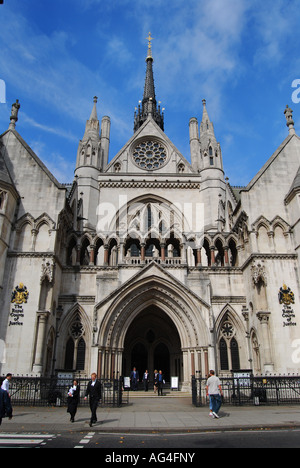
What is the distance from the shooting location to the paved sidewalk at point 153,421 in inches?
366

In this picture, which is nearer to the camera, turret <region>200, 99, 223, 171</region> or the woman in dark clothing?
the woman in dark clothing

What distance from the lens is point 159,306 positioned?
816 inches

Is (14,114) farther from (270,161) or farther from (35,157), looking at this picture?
(270,161)

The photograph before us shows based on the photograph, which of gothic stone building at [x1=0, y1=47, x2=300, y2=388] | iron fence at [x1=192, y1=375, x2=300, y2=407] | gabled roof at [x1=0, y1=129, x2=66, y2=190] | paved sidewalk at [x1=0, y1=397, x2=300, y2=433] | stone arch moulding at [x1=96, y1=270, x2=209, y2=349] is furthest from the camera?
gabled roof at [x1=0, y1=129, x2=66, y2=190]

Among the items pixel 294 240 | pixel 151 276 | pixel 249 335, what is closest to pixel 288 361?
pixel 249 335

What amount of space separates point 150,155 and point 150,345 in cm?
1804

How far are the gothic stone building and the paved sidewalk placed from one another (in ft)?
15.6

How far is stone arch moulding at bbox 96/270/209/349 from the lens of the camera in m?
19.5

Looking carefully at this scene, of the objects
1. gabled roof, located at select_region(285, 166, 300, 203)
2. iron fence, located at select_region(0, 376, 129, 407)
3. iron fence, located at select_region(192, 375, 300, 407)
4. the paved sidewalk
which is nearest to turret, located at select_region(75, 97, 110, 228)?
iron fence, located at select_region(0, 376, 129, 407)

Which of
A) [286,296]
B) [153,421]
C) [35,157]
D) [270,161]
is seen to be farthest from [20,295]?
[270,161]

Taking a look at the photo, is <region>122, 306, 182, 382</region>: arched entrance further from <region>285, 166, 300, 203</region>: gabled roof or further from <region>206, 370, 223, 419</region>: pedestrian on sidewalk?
<region>206, 370, 223, 419</region>: pedestrian on sidewalk

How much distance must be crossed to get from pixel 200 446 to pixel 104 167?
Result: 95.6ft

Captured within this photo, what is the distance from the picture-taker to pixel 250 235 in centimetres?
2055

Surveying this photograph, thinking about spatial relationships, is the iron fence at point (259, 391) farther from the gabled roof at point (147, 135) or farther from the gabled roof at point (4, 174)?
the gabled roof at point (147, 135)
